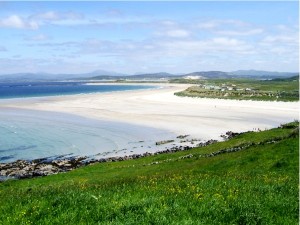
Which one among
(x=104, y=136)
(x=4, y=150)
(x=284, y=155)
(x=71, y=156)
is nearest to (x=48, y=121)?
(x=104, y=136)

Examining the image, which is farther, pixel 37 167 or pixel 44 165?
pixel 44 165

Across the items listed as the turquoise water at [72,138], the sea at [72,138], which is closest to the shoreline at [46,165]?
the sea at [72,138]

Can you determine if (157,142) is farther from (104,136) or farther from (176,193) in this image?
(176,193)

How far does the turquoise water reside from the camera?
182 ft

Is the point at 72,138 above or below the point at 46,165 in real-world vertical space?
above

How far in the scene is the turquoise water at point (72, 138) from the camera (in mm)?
55528

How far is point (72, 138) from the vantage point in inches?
2618

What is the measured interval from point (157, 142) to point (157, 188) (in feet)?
153

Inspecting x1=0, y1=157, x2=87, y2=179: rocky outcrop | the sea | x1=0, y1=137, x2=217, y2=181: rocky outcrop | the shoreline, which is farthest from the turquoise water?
x1=0, y1=157, x2=87, y2=179: rocky outcrop

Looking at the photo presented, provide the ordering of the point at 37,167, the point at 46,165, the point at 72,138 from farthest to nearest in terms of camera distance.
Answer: the point at 72,138 → the point at 46,165 → the point at 37,167

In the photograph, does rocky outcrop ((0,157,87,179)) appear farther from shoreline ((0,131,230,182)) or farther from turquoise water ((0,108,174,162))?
turquoise water ((0,108,174,162))

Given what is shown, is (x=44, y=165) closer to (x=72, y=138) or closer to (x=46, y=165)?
(x=46, y=165)

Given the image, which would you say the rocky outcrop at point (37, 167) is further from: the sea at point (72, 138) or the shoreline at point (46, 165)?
the sea at point (72, 138)

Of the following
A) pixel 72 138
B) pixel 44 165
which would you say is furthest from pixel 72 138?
pixel 44 165
